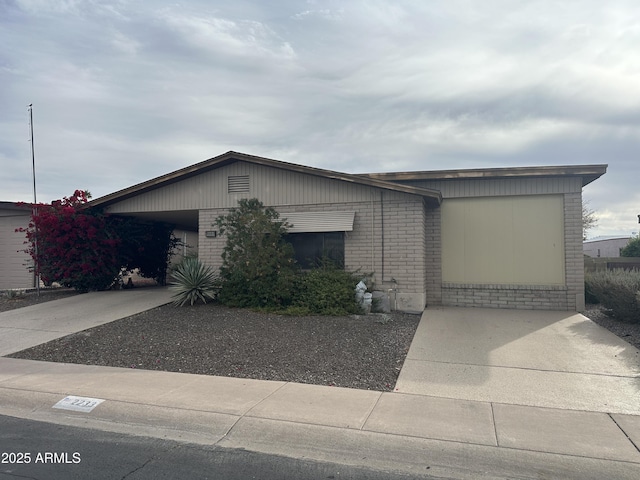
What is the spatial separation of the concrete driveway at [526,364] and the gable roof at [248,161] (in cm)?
322

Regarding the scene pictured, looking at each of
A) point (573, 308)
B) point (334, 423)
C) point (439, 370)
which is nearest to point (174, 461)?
point (334, 423)

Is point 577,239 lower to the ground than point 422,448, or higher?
higher

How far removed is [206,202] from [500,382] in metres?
9.89

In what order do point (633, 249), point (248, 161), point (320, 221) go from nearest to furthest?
point (320, 221) → point (248, 161) → point (633, 249)

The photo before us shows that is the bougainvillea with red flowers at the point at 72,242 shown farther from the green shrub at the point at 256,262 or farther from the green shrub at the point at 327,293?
the green shrub at the point at 327,293

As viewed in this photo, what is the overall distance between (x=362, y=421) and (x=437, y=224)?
8.78 metres

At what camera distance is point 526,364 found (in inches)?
305

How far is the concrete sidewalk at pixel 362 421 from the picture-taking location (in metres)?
4.50

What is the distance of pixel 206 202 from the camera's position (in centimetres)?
1416

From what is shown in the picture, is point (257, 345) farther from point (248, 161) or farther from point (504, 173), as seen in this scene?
point (504, 173)

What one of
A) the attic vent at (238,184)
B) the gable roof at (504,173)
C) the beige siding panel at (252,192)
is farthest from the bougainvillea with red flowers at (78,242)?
the gable roof at (504,173)

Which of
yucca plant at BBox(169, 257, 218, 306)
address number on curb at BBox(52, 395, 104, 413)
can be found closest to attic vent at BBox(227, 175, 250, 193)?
yucca plant at BBox(169, 257, 218, 306)

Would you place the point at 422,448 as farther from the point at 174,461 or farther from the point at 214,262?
the point at 214,262

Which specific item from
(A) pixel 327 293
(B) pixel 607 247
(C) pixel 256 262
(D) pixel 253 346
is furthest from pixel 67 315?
(B) pixel 607 247
